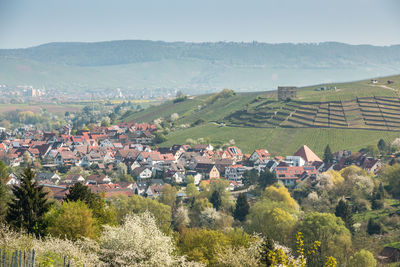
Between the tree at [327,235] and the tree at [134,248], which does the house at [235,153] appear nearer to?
the tree at [327,235]

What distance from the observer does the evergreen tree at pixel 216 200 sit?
81.4 m

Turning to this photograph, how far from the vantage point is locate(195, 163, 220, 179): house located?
11038 cm

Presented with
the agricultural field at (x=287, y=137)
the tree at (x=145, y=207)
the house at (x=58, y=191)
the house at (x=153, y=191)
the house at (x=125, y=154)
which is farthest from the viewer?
the house at (x=125, y=154)

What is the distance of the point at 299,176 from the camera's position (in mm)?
101688

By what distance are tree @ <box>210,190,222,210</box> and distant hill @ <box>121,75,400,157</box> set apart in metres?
41.3

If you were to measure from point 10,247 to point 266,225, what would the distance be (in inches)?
1498

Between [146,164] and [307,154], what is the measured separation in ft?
112

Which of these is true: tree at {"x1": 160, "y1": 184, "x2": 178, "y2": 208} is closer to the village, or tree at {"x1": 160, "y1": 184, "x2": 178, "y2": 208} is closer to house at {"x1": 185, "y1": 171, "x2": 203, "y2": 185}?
the village

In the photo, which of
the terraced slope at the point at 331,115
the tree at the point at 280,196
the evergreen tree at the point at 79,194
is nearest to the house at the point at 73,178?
the tree at the point at 280,196

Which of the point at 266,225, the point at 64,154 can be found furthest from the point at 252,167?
the point at 266,225

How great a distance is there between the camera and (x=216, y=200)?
8175cm

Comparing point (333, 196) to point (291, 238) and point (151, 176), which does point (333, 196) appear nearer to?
point (291, 238)

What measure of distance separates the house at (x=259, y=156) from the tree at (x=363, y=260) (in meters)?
65.7

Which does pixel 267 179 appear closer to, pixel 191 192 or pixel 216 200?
pixel 191 192
